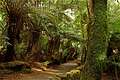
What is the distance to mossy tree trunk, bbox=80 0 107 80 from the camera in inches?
291

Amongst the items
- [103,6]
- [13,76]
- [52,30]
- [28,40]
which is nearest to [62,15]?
[52,30]

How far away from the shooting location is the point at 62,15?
62.3 feet

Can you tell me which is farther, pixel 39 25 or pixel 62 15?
pixel 62 15

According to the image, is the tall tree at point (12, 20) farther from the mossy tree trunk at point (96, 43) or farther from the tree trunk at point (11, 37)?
the mossy tree trunk at point (96, 43)

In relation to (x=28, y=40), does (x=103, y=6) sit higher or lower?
higher

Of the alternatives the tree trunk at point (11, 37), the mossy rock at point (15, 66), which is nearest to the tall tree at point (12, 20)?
the tree trunk at point (11, 37)

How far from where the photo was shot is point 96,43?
7.42 m

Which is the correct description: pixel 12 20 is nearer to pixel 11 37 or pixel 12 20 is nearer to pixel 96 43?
pixel 11 37

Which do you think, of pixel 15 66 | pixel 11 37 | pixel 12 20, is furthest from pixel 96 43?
pixel 12 20

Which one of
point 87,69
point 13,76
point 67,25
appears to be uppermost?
point 67,25

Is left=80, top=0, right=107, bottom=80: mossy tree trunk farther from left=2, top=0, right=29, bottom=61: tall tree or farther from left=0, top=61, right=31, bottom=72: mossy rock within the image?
left=2, top=0, right=29, bottom=61: tall tree

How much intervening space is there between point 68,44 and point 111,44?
11.4 meters

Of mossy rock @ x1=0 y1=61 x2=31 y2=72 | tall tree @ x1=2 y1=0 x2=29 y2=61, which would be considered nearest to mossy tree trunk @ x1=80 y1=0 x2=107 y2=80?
mossy rock @ x1=0 y1=61 x2=31 y2=72

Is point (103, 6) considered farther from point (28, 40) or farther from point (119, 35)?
point (28, 40)
